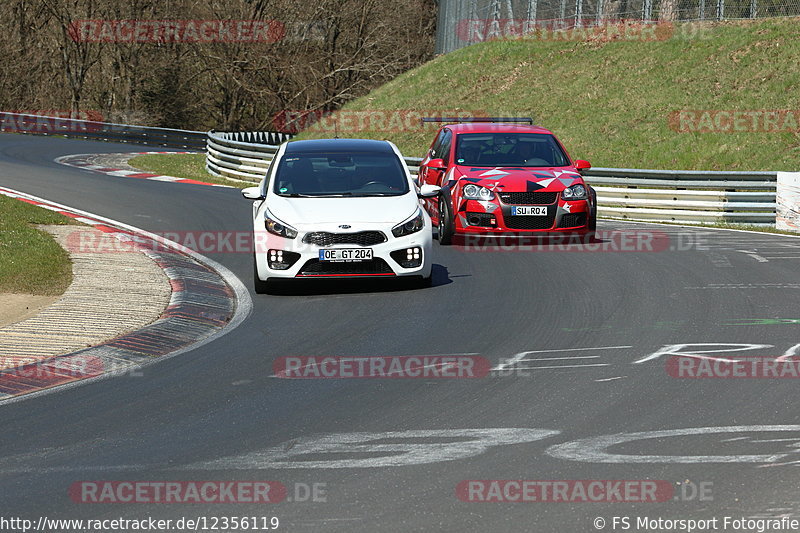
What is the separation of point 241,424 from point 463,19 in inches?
1509

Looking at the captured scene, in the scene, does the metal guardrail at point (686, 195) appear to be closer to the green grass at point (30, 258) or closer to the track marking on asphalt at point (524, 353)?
the green grass at point (30, 258)

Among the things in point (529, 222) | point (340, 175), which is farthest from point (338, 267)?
point (529, 222)

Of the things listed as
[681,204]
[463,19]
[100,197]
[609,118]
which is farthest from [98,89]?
[681,204]

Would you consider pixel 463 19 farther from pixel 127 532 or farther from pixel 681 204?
pixel 127 532

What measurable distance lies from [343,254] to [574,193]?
5.10m

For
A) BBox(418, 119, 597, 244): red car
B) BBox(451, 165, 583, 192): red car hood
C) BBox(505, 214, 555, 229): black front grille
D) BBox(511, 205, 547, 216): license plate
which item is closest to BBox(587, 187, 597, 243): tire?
BBox(418, 119, 597, 244): red car

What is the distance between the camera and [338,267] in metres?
12.2

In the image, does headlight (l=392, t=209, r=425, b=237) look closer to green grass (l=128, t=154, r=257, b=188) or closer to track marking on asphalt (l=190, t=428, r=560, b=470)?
track marking on asphalt (l=190, t=428, r=560, b=470)

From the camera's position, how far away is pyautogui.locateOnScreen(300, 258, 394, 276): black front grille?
12.2 m

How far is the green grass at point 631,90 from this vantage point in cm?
2936

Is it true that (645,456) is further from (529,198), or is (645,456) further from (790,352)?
(529,198)

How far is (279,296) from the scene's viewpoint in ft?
40.9

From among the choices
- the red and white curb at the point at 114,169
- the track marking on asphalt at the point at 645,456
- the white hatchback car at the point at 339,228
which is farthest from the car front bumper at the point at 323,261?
the red and white curb at the point at 114,169

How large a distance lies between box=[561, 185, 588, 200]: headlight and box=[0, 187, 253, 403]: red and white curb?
4897 mm
